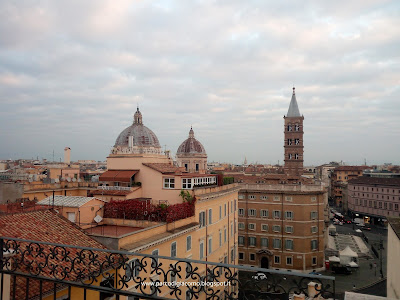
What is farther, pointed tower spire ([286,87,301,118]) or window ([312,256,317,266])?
pointed tower spire ([286,87,301,118])

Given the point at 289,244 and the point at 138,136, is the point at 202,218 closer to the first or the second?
the point at 289,244

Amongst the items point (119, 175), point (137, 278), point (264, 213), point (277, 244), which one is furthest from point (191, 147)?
point (137, 278)

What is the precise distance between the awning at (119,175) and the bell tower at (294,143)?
4467 cm

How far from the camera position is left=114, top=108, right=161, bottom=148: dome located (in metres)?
51.3

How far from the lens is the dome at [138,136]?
168 ft

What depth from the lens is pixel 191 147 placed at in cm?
6825

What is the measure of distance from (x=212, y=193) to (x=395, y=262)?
1387cm

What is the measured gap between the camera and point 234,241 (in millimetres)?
30281

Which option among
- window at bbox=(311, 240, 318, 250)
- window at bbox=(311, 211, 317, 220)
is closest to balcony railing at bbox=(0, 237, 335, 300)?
window at bbox=(311, 211, 317, 220)

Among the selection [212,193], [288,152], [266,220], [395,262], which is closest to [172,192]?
Result: [212,193]

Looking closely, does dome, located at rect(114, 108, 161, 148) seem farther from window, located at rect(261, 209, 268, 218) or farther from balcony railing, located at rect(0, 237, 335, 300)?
balcony railing, located at rect(0, 237, 335, 300)

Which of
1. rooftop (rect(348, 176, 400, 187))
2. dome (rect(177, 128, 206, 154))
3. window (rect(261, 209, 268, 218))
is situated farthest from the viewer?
dome (rect(177, 128, 206, 154))

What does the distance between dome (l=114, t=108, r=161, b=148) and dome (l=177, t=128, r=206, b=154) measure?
14.6 m

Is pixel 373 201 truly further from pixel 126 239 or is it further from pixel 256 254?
→ pixel 126 239
